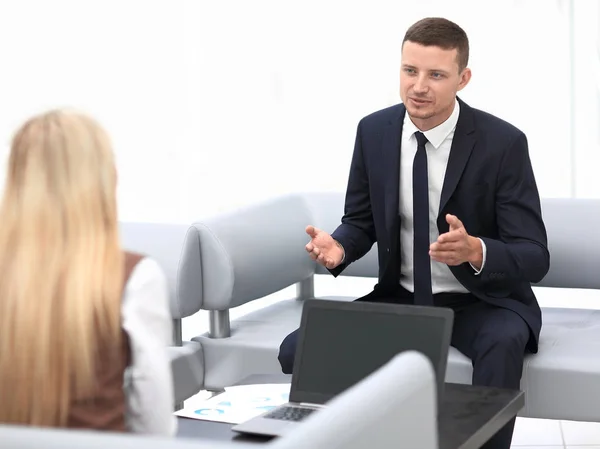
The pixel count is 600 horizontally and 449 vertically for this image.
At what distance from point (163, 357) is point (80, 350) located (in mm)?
176

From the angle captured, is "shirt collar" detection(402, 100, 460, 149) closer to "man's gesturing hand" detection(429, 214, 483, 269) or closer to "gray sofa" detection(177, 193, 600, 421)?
"man's gesturing hand" detection(429, 214, 483, 269)

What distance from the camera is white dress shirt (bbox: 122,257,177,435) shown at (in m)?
1.94

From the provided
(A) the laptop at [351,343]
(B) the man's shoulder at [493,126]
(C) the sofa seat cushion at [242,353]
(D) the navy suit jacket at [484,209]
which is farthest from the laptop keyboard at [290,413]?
(B) the man's shoulder at [493,126]

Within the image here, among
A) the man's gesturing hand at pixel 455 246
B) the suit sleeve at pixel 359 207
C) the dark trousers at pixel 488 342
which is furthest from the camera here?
the suit sleeve at pixel 359 207

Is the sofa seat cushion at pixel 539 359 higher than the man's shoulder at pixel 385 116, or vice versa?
the man's shoulder at pixel 385 116

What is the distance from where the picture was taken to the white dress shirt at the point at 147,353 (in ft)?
6.36

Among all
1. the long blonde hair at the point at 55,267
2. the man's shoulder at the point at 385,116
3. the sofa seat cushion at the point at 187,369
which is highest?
the man's shoulder at the point at 385,116

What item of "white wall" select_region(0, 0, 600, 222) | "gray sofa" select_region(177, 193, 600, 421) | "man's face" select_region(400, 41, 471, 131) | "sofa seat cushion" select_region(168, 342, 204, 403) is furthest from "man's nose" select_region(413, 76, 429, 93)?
Answer: "white wall" select_region(0, 0, 600, 222)

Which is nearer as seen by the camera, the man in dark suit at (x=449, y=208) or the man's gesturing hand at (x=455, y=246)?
A: the man's gesturing hand at (x=455, y=246)

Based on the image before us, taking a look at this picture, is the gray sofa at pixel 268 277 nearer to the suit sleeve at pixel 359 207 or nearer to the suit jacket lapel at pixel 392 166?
the suit sleeve at pixel 359 207

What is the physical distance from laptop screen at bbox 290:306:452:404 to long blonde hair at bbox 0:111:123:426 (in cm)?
70

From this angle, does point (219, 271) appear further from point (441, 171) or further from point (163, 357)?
point (163, 357)

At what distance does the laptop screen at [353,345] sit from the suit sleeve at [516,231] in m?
0.93

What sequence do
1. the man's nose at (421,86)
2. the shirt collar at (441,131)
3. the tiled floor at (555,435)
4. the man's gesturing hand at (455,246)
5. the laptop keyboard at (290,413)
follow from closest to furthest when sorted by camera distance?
the laptop keyboard at (290,413) < the man's gesturing hand at (455,246) < the man's nose at (421,86) < the shirt collar at (441,131) < the tiled floor at (555,435)
